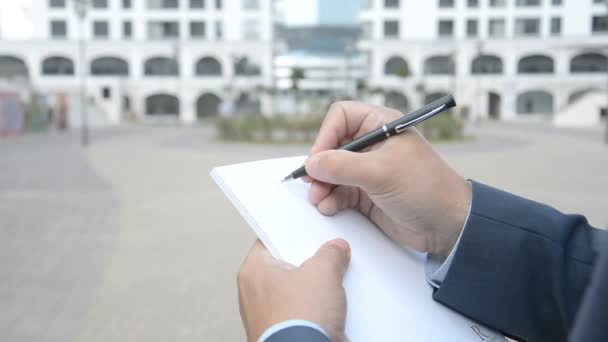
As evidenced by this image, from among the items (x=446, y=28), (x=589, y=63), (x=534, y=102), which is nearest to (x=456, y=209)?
(x=446, y=28)

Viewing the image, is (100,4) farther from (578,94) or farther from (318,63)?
(578,94)

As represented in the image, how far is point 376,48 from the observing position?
40.2 metres

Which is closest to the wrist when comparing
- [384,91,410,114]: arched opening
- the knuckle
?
the knuckle

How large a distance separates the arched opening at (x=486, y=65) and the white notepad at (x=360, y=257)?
41368 mm

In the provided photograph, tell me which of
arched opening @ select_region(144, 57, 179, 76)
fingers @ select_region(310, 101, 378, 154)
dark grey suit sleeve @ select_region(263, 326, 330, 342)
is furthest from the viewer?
arched opening @ select_region(144, 57, 179, 76)

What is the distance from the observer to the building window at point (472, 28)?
39.9m

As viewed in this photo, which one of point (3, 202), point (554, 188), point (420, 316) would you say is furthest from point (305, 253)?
point (554, 188)

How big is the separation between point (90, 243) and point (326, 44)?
65.9 meters

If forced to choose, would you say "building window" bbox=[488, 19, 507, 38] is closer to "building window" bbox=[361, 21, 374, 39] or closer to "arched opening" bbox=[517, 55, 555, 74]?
"arched opening" bbox=[517, 55, 555, 74]

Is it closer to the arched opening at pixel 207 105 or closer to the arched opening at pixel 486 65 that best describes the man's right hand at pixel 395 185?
the arched opening at pixel 486 65

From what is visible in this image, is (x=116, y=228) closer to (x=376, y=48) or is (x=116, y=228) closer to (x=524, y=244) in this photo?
(x=524, y=244)

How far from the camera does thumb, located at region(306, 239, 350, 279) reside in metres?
0.90

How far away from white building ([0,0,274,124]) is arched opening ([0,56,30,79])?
0.23 feet

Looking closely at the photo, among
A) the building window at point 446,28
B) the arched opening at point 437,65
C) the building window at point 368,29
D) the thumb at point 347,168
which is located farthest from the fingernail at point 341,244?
the building window at point 446,28
